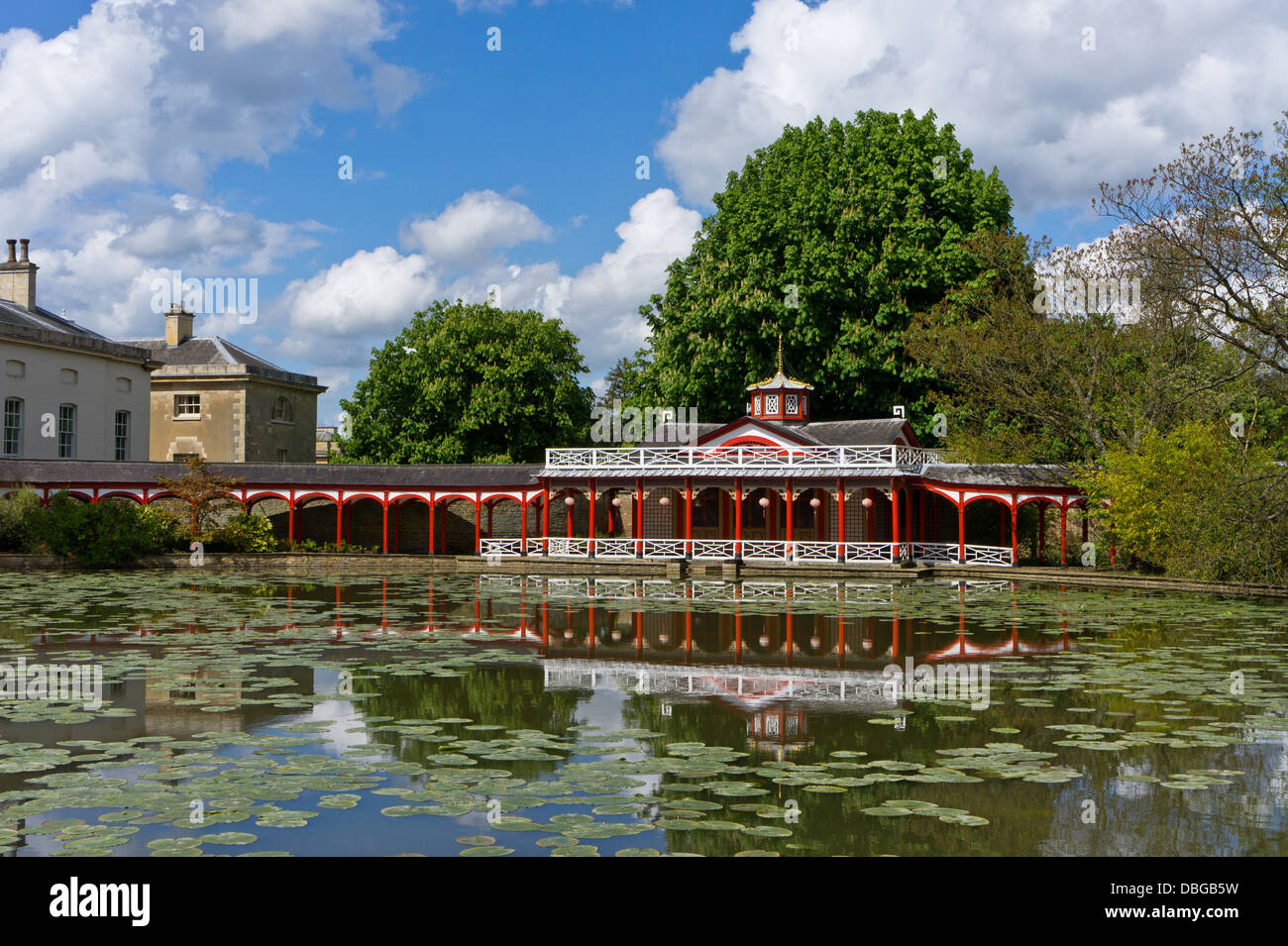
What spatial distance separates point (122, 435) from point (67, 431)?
8.40 ft

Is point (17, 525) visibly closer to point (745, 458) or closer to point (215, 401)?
point (215, 401)

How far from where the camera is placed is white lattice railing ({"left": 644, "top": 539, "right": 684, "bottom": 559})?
111 feet

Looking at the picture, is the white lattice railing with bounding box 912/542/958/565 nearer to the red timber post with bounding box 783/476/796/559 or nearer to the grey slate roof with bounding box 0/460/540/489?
the red timber post with bounding box 783/476/796/559

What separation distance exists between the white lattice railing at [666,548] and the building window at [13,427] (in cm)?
2244

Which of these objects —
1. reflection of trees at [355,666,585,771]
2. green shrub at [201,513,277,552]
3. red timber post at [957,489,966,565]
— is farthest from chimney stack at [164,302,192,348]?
reflection of trees at [355,666,585,771]

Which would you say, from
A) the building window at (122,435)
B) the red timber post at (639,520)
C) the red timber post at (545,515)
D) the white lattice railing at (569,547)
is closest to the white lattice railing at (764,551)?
the red timber post at (639,520)

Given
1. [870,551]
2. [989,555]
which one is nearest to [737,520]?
[870,551]

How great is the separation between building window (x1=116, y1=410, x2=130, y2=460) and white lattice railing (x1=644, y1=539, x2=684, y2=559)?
21.9 metres

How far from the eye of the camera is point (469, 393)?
4522cm

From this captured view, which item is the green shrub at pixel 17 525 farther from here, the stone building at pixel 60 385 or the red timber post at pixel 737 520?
the red timber post at pixel 737 520

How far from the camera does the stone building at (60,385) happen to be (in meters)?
38.7
